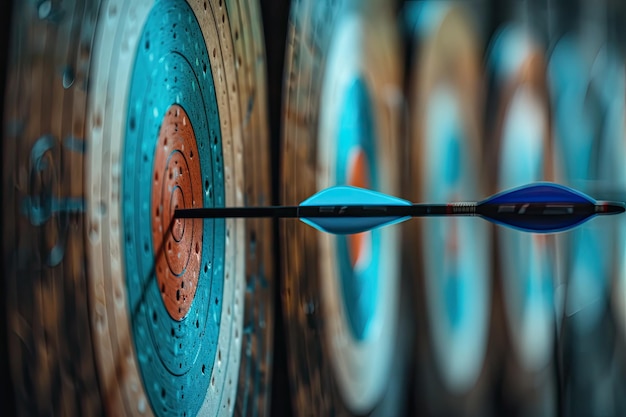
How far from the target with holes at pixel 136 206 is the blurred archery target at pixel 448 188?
19cm

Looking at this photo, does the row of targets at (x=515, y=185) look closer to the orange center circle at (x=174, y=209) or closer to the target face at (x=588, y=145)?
the target face at (x=588, y=145)

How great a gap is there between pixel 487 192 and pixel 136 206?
1.43 ft

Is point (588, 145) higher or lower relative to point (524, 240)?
higher

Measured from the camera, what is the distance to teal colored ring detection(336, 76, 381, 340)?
35.4 inches

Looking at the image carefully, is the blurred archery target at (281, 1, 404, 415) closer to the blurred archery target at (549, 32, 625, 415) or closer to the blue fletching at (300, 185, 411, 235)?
the blue fletching at (300, 185, 411, 235)

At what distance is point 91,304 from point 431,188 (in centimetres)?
46

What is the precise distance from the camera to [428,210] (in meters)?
0.80

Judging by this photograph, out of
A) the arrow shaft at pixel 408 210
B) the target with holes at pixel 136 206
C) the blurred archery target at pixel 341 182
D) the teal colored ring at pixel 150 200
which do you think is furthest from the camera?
the blurred archery target at pixel 341 182

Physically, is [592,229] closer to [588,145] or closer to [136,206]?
[588,145]

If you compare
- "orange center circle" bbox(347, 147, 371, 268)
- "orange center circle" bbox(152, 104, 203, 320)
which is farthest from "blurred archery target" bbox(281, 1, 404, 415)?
"orange center circle" bbox(152, 104, 203, 320)

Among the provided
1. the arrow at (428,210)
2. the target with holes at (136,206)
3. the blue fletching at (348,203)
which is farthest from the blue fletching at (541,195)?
the target with holes at (136,206)

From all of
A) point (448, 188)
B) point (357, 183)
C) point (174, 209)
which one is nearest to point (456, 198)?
point (448, 188)

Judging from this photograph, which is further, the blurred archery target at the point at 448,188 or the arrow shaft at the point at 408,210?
the blurred archery target at the point at 448,188

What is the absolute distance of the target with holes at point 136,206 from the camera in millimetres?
552
